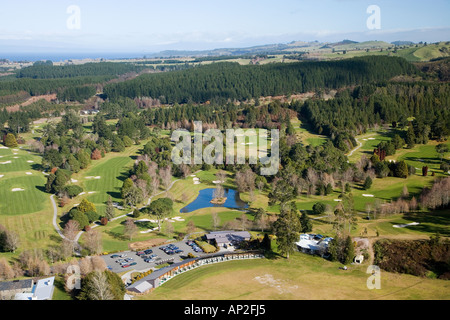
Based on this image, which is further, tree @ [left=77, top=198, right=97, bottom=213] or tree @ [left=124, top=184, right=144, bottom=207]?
tree @ [left=124, top=184, right=144, bottom=207]

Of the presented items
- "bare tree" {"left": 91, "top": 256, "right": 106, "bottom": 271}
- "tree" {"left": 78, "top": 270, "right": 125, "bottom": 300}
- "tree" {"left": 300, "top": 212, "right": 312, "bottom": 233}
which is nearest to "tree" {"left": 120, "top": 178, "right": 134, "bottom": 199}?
"bare tree" {"left": 91, "top": 256, "right": 106, "bottom": 271}

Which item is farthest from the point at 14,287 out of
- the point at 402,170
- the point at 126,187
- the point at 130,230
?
the point at 402,170

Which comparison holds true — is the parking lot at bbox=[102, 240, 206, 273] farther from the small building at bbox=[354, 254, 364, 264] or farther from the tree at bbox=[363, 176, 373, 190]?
the tree at bbox=[363, 176, 373, 190]

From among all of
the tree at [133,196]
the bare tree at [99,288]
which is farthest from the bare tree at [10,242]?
the bare tree at [99,288]

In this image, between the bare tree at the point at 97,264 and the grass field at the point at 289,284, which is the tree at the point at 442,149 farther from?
the bare tree at the point at 97,264
